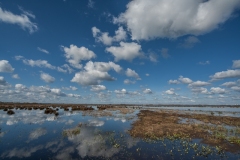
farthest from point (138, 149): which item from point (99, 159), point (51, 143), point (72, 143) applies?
point (51, 143)

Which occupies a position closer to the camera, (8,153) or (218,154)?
(8,153)

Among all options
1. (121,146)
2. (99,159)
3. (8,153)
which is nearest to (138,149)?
(121,146)

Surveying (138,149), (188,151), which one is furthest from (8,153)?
(188,151)

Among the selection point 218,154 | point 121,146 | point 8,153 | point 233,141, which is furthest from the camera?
point 233,141

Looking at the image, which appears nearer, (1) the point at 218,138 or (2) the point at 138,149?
(2) the point at 138,149

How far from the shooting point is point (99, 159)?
16516 millimetres

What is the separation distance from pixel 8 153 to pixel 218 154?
25629mm

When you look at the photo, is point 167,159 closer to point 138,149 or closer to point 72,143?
point 138,149

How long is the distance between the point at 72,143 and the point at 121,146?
23.5 ft

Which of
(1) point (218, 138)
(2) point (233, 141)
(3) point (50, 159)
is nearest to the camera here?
(3) point (50, 159)

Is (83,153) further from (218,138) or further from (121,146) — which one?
(218,138)

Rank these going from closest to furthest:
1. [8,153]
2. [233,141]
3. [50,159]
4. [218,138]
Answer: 1. [50,159]
2. [8,153]
3. [233,141]
4. [218,138]

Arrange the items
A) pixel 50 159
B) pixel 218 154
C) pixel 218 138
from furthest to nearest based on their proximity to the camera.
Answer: pixel 218 138, pixel 218 154, pixel 50 159

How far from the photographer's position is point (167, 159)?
56.7 feet
